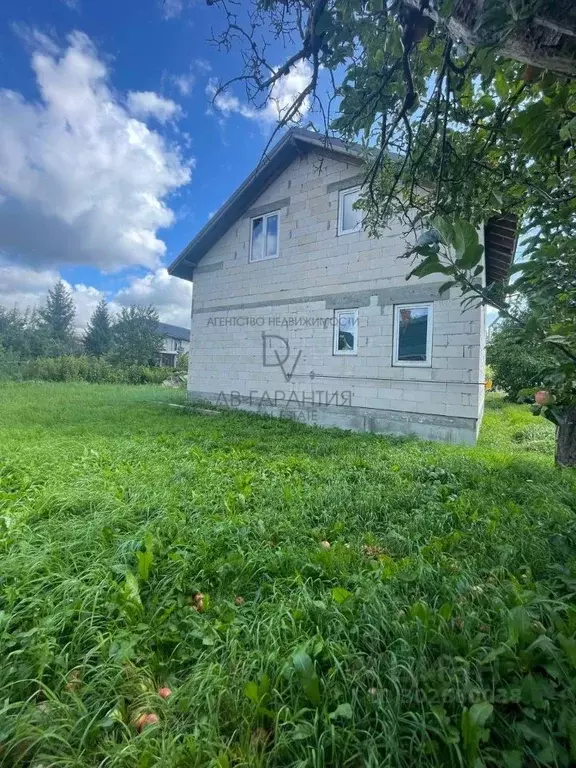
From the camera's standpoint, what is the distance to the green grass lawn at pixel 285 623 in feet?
3.56

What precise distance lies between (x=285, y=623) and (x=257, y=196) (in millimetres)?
10030

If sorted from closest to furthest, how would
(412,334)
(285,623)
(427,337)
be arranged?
(285,623), (427,337), (412,334)

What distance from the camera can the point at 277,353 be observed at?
8.93 m

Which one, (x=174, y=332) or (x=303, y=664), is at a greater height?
(x=174, y=332)

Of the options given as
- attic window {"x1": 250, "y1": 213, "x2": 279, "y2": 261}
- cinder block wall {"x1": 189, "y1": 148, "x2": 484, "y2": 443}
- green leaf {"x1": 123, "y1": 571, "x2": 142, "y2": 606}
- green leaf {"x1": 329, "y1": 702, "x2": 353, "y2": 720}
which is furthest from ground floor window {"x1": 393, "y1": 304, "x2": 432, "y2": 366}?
green leaf {"x1": 329, "y1": 702, "x2": 353, "y2": 720}

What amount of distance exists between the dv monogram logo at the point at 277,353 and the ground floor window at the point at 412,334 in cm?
242

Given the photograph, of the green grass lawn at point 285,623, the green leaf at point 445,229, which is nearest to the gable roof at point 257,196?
the green grass lawn at point 285,623

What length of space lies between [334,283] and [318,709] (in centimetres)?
760

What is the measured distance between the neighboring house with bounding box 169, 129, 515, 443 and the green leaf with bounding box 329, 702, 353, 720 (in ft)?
18.0

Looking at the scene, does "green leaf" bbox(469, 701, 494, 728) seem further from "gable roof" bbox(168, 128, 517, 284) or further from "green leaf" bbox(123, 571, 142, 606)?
"gable roof" bbox(168, 128, 517, 284)

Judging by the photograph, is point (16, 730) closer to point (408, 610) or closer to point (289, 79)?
point (408, 610)

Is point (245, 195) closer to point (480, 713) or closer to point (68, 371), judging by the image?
point (480, 713)

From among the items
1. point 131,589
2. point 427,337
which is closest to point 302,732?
point 131,589

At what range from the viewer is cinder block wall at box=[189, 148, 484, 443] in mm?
6512
